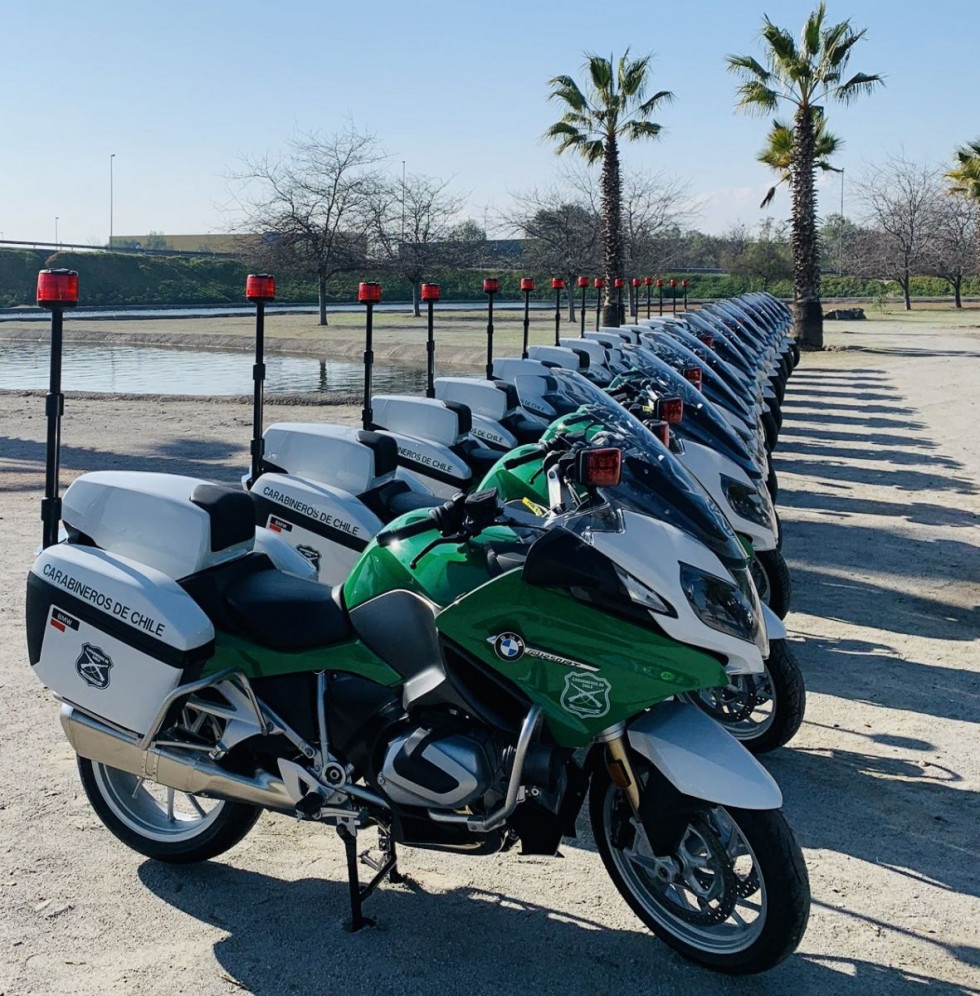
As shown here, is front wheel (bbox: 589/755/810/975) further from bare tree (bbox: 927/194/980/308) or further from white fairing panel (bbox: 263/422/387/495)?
bare tree (bbox: 927/194/980/308)

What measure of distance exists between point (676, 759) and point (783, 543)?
5.81 m

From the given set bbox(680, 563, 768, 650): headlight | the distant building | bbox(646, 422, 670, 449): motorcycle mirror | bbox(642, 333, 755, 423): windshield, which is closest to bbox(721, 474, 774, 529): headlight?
bbox(646, 422, 670, 449): motorcycle mirror

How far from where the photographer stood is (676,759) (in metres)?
3.02

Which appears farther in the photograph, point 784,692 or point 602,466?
point 784,692

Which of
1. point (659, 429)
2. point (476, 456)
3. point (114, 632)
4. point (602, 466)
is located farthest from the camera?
point (476, 456)

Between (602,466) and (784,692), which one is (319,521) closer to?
(784,692)

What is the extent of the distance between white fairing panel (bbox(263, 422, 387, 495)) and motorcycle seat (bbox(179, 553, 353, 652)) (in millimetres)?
2043

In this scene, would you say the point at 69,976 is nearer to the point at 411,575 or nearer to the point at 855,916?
the point at 411,575

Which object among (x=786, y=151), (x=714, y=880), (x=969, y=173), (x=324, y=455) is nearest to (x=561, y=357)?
(x=324, y=455)

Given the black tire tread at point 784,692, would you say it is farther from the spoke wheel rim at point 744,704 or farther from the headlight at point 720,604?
the headlight at point 720,604

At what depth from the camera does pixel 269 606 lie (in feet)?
11.1

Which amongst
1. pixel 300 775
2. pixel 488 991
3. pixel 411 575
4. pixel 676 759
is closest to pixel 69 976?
pixel 300 775

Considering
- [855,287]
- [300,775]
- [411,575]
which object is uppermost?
[855,287]

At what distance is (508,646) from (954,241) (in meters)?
56.9
